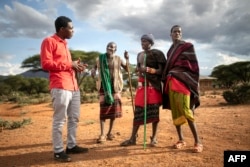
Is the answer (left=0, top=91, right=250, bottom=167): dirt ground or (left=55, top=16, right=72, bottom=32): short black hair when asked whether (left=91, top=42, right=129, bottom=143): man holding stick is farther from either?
(left=55, top=16, right=72, bottom=32): short black hair

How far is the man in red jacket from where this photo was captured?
13.5 ft

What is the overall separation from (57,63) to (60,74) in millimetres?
195

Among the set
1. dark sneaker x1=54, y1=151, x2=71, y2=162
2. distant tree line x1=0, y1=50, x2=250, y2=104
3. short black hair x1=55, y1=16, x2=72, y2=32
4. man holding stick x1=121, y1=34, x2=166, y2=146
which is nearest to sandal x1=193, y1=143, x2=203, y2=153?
man holding stick x1=121, y1=34, x2=166, y2=146

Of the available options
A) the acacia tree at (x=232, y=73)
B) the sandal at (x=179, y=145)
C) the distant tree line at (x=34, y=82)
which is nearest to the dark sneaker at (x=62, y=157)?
the sandal at (x=179, y=145)

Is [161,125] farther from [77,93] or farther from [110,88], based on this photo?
[77,93]

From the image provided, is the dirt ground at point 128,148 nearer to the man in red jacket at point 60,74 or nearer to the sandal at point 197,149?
the sandal at point 197,149

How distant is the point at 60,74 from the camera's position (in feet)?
13.8

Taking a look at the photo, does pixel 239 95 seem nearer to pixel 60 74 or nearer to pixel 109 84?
pixel 109 84

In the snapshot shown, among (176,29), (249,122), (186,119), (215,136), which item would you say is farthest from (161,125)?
(176,29)

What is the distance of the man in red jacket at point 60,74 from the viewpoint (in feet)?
13.5

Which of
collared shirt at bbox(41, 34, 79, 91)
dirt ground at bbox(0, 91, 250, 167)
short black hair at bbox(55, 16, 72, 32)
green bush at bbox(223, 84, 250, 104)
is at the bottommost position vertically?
dirt ground at bbox(0, 91, 250, 167)

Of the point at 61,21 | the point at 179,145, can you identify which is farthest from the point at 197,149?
the point at 61,21

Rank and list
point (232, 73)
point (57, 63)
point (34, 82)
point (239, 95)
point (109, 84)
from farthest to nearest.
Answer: point (232, 73) → point (34, 82) → point (239, 95) → point (109, 84) → point (57, 63)

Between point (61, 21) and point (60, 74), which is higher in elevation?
point (61, 21)
